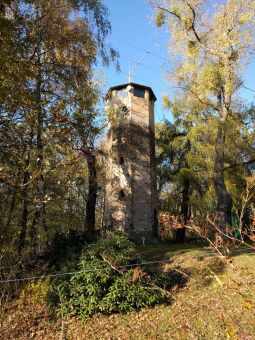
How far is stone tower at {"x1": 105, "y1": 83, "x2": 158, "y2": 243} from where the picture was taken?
18250mm

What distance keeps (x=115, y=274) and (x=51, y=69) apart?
5.82 m

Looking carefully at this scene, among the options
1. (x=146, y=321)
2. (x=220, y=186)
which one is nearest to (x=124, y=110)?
(x=220, y=186)

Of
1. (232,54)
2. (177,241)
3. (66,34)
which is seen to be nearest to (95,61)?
(66,34)

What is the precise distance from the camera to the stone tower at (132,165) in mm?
18250

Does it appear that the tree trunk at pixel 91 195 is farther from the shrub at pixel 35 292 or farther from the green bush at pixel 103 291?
the green bush at pixel 103 291

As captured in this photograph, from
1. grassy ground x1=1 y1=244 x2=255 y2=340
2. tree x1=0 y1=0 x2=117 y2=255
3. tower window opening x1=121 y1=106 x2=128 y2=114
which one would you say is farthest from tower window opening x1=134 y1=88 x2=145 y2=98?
grassy ground x1=1 y1=244 x2=255 y2=340

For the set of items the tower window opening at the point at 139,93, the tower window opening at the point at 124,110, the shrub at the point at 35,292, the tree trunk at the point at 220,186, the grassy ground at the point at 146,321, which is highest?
the tower window opening at the point at 139,93

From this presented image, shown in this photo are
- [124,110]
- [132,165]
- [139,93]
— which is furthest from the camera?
[139,93]

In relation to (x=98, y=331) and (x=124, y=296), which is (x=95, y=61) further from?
(x=98, y=331)

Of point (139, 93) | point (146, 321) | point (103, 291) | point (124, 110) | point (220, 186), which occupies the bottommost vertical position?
point (146, 321)

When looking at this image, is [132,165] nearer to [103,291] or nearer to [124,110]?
[124,110]

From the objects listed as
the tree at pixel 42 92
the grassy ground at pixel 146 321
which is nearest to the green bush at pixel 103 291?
the grassy ground at pixel 146 321

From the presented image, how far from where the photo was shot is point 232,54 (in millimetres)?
13812

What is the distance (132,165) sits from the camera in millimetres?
18922
